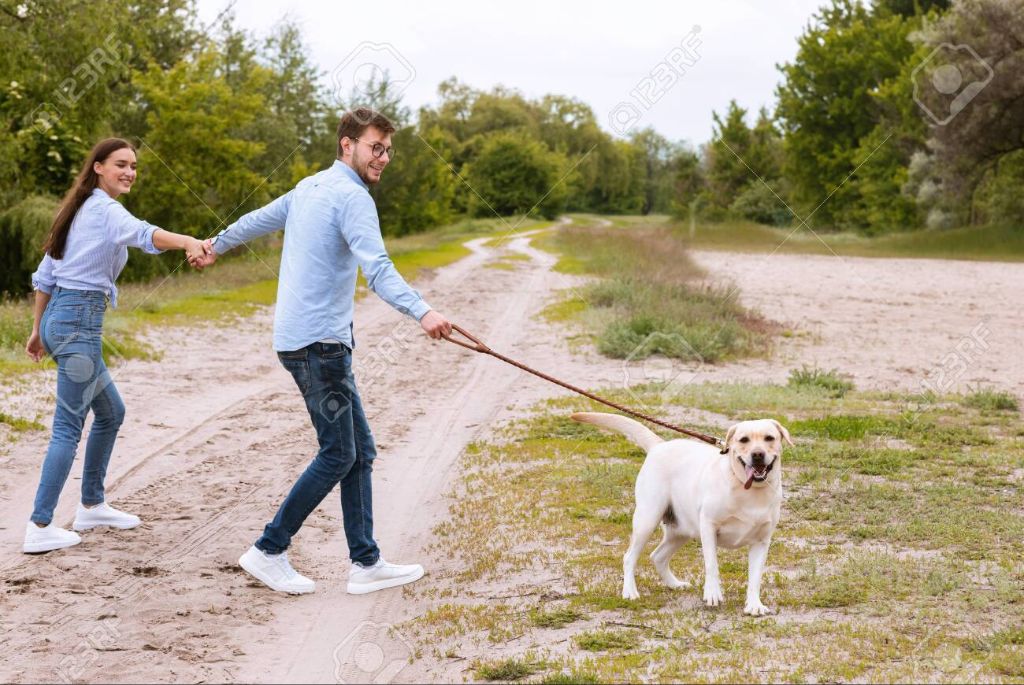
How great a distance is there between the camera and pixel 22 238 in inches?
810

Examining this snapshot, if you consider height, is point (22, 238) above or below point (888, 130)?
below

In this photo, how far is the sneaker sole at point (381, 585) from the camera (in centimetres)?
587

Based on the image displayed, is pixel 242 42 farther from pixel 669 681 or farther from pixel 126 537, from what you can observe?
pixel 669 681

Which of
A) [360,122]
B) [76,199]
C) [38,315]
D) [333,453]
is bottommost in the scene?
[333,453]

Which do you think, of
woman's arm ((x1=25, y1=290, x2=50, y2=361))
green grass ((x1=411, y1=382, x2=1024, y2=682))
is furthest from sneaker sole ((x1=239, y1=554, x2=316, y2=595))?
woman's arm ((x1=25, y1=290, x2=50, y2=361))

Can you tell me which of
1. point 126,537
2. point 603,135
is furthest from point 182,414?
point 603,135

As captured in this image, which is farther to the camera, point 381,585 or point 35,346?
point 35,346

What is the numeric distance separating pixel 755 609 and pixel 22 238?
18.8m

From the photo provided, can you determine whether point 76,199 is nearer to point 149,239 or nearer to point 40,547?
point 149,239

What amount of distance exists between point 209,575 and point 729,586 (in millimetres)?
2843

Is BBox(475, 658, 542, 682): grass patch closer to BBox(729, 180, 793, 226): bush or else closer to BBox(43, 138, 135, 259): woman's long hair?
BBox(43, 138, 135, 259): woman's long hair

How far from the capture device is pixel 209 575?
605 centimetres

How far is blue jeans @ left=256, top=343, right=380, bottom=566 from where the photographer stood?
5555 mm

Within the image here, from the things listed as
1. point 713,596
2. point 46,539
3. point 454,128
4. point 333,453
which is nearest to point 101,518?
point 46,539
